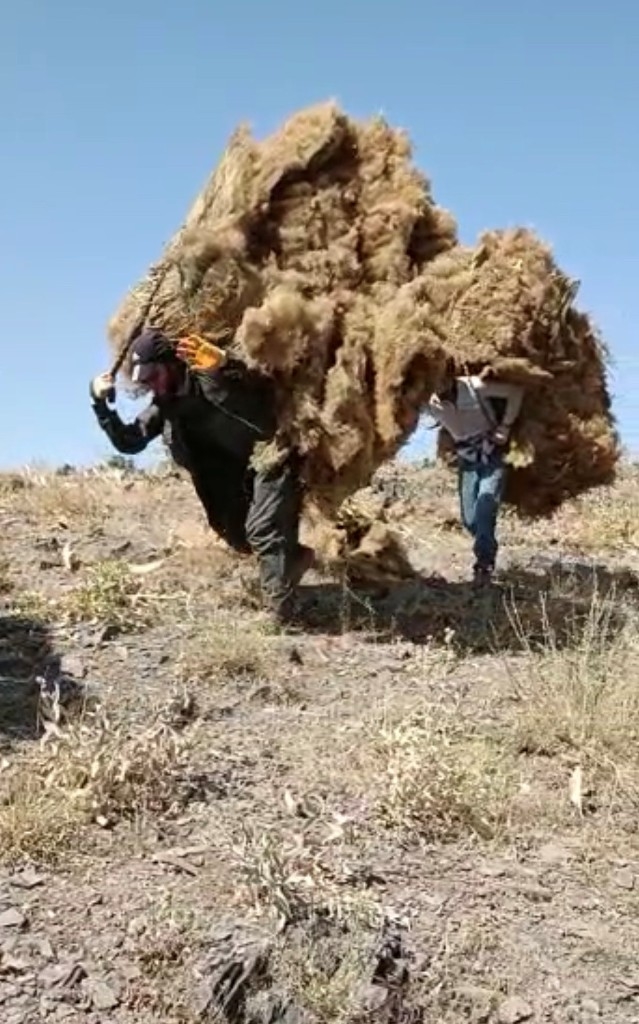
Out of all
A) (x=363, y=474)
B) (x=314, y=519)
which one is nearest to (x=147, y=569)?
(x=314, y=519)

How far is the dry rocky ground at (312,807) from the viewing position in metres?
3.83

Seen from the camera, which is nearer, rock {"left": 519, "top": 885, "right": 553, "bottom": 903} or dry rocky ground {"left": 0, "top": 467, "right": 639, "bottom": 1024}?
dry rocky ground {"left": 0, "top": 467, "right": 639, "bottom": 1024}

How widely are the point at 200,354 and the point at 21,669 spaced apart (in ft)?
5.92

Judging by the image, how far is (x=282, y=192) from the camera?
721 cm

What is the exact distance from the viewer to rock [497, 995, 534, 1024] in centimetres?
378

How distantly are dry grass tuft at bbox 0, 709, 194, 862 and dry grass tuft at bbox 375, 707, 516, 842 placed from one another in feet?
2.38

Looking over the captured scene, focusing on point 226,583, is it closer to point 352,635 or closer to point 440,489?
point 352,635

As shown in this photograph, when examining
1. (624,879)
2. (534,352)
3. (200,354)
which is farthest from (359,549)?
(624,879)

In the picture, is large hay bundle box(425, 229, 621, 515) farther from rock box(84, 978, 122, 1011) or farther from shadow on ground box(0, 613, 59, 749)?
rock box(84, 978, 122, 1011)

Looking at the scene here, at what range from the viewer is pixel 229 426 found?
7434 millimetres

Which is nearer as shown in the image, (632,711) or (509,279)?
(632,711)

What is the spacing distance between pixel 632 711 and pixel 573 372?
257cm

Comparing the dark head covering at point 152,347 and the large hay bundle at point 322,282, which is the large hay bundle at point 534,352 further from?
the dark head covering at point 152,347

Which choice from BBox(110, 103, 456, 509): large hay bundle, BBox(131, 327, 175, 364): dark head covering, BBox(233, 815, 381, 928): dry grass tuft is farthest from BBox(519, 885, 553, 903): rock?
BBox(131, 327, 175, 364): dark head covering
